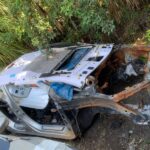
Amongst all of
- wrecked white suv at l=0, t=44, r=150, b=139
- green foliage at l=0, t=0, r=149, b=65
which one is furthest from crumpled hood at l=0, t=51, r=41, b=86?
green foliage at l=0, t=0, r=149, b=65

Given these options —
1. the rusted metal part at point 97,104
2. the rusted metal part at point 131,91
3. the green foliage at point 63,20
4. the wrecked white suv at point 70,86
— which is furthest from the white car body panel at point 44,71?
the green foliage at point 63,20

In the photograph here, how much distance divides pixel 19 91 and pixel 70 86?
56.1 inches

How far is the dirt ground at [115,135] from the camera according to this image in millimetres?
7141

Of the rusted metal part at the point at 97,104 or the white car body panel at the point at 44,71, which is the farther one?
the white car body panel at the point at 44,71

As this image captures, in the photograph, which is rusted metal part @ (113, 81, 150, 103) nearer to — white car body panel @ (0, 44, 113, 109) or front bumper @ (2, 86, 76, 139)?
white car body panel @ (0, 44, 113, 109)

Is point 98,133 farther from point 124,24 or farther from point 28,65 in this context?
point 124,24

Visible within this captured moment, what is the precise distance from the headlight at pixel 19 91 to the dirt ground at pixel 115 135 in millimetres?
1295

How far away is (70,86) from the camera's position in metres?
6.71

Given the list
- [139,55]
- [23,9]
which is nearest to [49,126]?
[139,55]

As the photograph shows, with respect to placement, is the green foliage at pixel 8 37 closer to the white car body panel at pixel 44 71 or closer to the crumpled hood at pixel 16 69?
the crumpled hood at pixel 16 69

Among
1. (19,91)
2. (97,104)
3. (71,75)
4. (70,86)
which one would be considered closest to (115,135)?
(97,104)

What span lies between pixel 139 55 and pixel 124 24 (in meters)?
2.58

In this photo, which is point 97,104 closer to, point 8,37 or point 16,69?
point 16,69

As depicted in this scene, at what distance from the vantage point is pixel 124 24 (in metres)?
9.65
